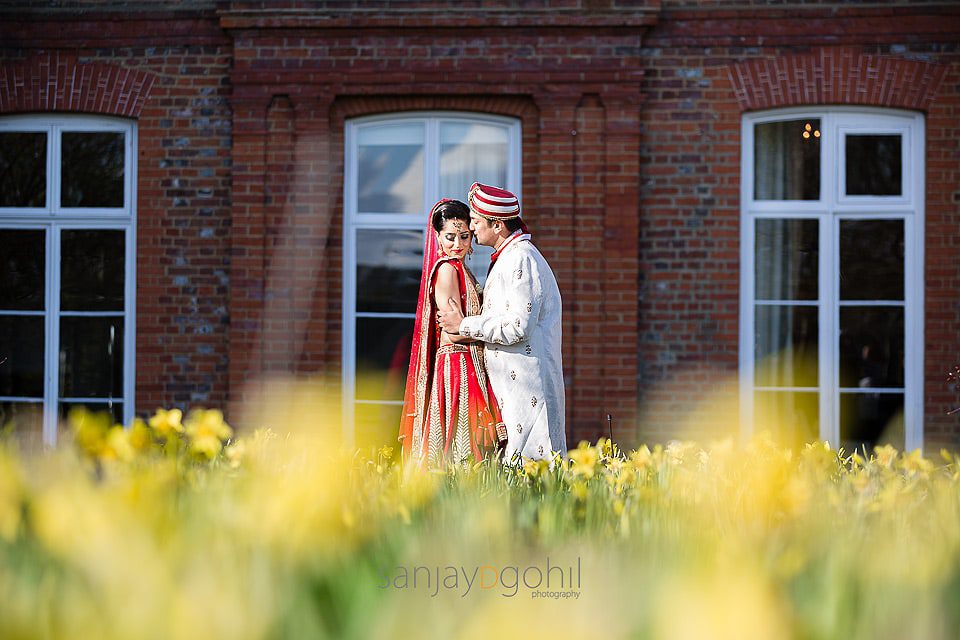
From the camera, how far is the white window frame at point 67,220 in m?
7.85

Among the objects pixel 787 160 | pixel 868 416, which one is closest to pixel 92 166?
pixel 787 160

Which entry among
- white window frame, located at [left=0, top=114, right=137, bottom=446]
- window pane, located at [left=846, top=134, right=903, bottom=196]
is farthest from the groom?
white window frame, located at [left=0, top=114, right=137, bottom=446]

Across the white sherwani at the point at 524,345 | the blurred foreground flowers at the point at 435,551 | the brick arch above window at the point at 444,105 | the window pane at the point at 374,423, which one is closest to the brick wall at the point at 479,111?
the brick arch above window at the point at 444,105

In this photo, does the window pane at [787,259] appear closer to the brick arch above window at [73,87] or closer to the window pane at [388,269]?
the window pane at [388,269]

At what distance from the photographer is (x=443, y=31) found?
296 inches

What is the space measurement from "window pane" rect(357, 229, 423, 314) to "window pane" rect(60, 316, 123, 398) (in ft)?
6.08

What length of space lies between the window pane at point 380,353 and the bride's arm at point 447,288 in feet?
9.61

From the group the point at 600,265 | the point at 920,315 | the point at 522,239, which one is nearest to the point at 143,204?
the point at 600,265

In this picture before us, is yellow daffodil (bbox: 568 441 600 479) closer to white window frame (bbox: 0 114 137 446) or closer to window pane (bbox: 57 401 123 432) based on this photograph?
white window frame (bbox: 0 114 137 446)

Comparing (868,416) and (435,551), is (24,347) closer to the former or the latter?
(868,416)

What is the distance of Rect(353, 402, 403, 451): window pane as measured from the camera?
779 cm

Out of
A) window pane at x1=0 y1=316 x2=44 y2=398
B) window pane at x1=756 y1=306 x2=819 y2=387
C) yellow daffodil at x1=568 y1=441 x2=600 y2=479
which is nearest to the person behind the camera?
yellow daffodil at x1=568 y1=441 x2=600 y2=479

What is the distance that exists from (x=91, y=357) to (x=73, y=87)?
1.95 m

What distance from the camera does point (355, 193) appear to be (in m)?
7.73
